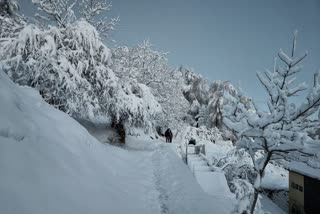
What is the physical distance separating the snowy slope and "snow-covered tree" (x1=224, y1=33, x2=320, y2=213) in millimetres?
2429

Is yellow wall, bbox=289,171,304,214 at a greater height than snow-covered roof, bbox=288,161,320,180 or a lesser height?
lesser

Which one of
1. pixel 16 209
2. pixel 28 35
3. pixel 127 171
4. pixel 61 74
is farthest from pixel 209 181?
pixel 28 35

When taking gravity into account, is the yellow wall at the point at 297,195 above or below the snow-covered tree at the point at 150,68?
below

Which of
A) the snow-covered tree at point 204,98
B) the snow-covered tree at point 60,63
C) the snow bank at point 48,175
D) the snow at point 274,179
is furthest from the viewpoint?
the snow-covered tree at point 204,98

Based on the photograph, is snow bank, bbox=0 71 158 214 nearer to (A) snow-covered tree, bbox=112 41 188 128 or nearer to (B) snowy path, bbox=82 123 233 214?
(B) snowy path, bbox=82 123 233 214

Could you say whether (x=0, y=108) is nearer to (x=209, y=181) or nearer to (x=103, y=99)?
(x=209, y=181)

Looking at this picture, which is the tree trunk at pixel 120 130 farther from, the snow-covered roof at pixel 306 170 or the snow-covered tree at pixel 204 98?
the snow-covered tree at pixel 204 98

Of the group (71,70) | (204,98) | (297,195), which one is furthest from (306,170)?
(204,98)

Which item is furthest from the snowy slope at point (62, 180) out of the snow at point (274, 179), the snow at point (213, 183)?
the snow at point (274, 179)

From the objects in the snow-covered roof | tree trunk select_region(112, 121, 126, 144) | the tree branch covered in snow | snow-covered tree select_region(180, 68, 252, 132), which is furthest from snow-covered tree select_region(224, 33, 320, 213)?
snow-covered tree select_region(180, 68, 252, 132)

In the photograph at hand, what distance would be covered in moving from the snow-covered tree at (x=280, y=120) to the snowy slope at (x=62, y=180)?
2429 millimetres

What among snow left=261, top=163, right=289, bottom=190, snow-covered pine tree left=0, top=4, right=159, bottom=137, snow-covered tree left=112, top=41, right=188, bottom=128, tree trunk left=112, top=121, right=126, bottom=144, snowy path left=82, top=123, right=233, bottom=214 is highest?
snow-covered tree left=112, top=41, right=188, bottom=128

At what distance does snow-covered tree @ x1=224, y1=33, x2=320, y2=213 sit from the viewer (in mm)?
4254

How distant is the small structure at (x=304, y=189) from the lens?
15320 millimetres
